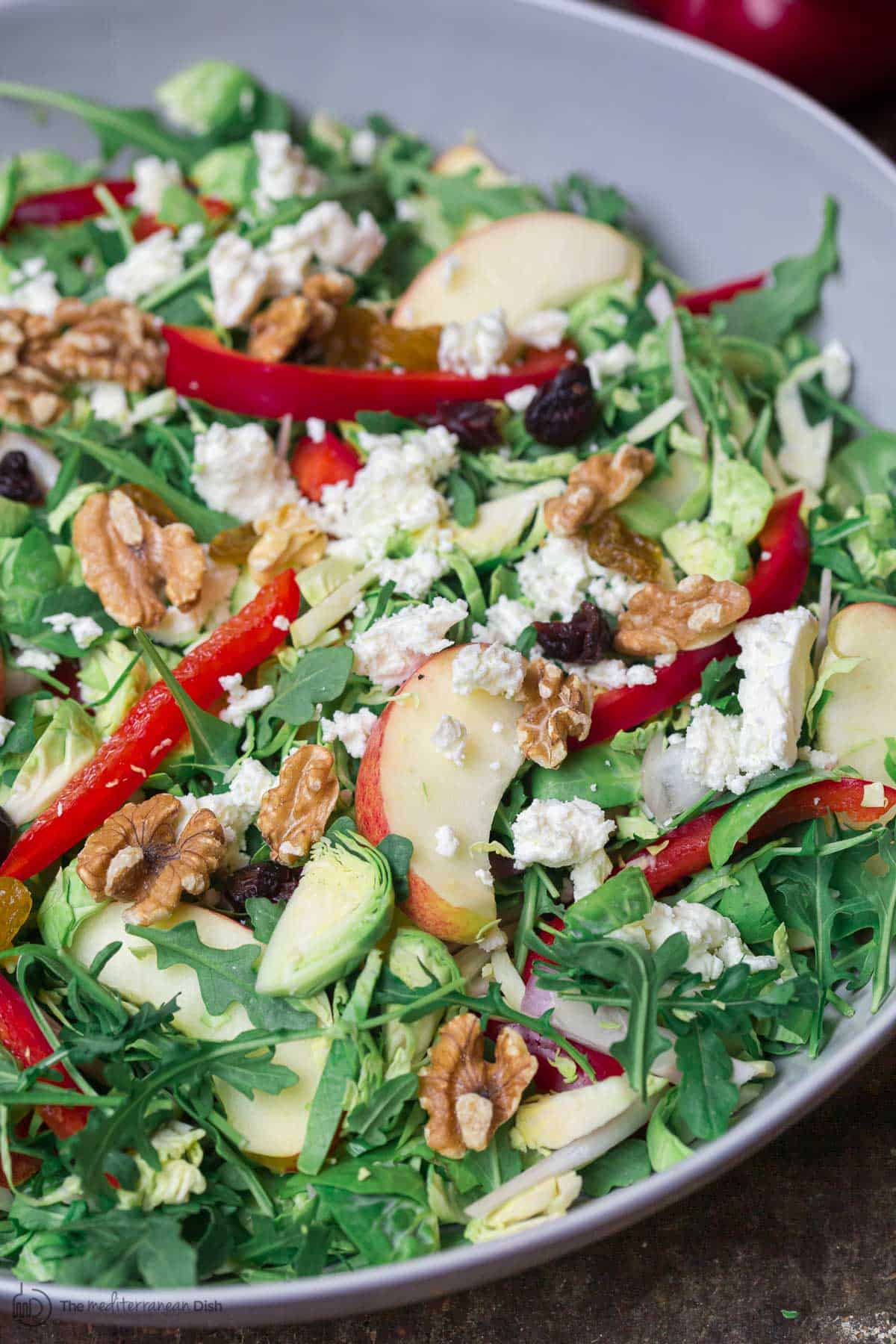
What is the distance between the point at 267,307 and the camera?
2.58 metres

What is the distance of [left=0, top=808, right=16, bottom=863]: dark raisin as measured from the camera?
80.0 inches

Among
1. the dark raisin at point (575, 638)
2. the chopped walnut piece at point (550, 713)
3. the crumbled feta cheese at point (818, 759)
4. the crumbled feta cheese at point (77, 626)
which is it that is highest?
the crumbled feta cheese at point (818, 759)

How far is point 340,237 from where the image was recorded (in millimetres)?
2646

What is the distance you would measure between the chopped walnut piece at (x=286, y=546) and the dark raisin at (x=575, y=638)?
0.47m

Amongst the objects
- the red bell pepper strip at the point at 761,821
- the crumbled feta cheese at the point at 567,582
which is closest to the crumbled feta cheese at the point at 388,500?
the crumbled feta cheese at the point at 567,582

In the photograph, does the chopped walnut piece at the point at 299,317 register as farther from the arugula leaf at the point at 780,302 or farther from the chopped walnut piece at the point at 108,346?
the arugula leaf at the point at 780,302

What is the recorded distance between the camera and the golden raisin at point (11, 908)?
194cm

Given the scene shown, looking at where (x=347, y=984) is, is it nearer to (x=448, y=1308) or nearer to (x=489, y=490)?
(x=448, y=1308)

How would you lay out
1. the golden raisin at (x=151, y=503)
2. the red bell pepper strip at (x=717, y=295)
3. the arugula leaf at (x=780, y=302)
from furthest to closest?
the red bell pepper strip at (x=717, y=295), the arugula leaf at (x=780, y=302), the golden raisin at (x=151, y=503)

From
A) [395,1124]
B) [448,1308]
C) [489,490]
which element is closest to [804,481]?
[489,490]

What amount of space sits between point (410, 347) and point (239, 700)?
0.90m

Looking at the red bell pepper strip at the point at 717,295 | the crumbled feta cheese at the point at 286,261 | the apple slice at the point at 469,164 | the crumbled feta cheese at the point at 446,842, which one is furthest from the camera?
the apple slice at the point at 469,164

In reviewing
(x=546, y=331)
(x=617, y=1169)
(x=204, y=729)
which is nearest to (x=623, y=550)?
(x=546, y=331)

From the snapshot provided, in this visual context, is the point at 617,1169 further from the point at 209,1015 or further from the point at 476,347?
the point at 476,347
